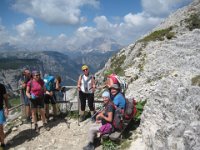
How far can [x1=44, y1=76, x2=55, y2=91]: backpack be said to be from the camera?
47.0 feet

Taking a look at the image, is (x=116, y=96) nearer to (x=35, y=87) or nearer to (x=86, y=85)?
(x=86, y=85)

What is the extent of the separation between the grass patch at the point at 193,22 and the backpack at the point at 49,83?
20507 millimetres

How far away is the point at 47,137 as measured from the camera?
13234 millimetres

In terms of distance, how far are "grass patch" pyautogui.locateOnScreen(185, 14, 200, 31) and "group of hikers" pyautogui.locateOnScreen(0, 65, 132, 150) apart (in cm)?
1978

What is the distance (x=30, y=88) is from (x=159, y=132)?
7.28 metres

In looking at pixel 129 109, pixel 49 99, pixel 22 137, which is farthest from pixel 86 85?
pixel 22 137

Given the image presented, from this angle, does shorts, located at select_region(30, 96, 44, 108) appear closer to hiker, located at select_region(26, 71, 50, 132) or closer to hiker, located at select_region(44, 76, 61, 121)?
hiker, located at select_region(26, 71, 50, 132)

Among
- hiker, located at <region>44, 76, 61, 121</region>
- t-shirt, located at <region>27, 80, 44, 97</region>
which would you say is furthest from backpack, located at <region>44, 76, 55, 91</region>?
t-shirt, located at <region>27, 80, 44, 97</region>

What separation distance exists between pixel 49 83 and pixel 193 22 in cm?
2196

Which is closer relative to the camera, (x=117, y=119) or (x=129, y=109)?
(x=117, y=119)

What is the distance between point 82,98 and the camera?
14.1 meters

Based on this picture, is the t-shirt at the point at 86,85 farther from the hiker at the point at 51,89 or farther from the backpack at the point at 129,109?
the backpack at the point at 129,109

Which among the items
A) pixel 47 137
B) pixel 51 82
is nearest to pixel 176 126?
pixel 47 137

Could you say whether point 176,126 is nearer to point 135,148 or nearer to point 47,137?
point 135,148
